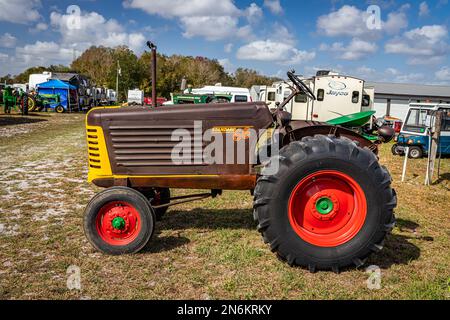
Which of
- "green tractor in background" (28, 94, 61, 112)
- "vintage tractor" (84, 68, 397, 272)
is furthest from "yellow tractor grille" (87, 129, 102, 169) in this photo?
"green tractor in background" (28, 94, 61, 112)

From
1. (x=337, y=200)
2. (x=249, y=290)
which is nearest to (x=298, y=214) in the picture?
(x=337, y=200)

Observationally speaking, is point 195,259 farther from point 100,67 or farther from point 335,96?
point 100,67

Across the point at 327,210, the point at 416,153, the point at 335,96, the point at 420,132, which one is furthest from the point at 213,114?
the point at 335,96

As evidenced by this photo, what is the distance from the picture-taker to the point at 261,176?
11.1 feet

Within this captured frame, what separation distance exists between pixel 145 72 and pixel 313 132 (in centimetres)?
3760

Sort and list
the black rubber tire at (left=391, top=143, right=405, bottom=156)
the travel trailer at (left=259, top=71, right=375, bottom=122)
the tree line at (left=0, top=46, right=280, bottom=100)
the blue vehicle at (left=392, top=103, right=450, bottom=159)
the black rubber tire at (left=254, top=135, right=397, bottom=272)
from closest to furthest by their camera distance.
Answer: the black rubber tire at (left=254, top=135, right=397, bottom=272)
the blue vehicle at (left=392, top=103, right=450, bottom=159)
the black rubber tire at (left=391, top=143, right=405, bottom=156)
the travel trailer at (left=259, top=71, right=375, bottom=122)
the tree line at (left=0, top=46, right=280, bottom=100)

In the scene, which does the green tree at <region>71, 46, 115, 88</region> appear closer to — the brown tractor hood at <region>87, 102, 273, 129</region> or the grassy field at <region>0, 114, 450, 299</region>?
the grassy field at <region>0, 114, 450, 299</region>

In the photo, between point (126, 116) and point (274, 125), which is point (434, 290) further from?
point (126, 116)

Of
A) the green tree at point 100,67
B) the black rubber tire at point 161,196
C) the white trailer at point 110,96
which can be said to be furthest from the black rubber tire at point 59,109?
the black rubber tire at point 161,196

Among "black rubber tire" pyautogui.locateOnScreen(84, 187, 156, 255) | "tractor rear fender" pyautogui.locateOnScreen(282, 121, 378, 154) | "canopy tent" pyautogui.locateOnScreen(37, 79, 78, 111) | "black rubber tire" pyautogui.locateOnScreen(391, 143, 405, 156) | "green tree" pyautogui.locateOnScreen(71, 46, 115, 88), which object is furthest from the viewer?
"green tree" pyautogui.locateOnScreen(71, 46, 115, 88)

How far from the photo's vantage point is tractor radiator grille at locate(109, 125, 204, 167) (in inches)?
149

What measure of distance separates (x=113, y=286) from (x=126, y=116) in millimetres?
1618

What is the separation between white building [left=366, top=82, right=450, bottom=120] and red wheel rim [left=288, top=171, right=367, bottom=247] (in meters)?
34.0

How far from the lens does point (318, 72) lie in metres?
19.9
